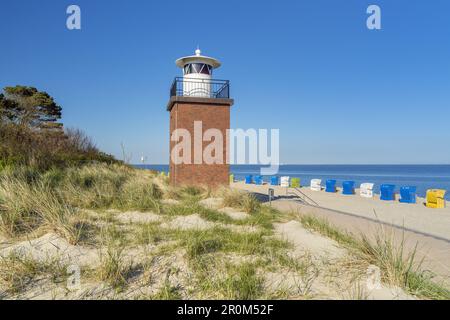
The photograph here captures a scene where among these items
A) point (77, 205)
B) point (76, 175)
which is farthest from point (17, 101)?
point (77, 205)

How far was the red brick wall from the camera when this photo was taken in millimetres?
13922

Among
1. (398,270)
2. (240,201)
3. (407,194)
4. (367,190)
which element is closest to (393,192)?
(407,194)

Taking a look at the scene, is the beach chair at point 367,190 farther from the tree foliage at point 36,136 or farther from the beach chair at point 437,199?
the tree foliage at point 36,136

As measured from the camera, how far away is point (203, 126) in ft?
45.9

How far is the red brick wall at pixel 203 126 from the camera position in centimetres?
1392

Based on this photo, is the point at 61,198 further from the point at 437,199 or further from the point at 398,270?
the point at 437,199

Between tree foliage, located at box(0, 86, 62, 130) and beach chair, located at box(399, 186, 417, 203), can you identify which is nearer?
beach chair, located at box(399, 186, 417, 203)

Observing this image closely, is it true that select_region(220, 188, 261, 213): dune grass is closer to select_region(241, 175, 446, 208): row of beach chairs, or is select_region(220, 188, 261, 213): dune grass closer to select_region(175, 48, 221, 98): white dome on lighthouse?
select_region(175, 48, 221, 98): white dome on lighthouse

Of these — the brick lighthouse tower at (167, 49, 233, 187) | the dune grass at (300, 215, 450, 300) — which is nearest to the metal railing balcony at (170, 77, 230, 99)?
the brick lighthouse tower at (167, 49, 233, 187)

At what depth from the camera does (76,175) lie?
12.0m

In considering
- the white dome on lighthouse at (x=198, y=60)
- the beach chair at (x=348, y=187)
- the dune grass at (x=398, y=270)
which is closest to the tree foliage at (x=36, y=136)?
the white dome on lighthouse at (x=198, y=60)

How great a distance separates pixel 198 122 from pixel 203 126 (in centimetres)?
31

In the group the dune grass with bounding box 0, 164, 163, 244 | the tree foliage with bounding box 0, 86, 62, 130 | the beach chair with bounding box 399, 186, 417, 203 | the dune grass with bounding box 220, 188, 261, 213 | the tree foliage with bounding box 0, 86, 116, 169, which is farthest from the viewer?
the tree foliage with bounding box 0, 86, 62, 130
